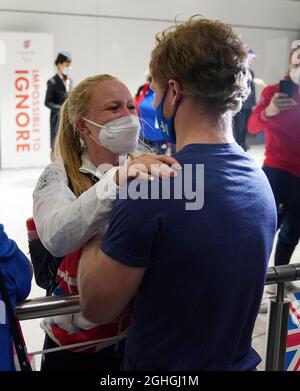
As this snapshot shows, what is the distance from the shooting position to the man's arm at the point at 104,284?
3.39ft

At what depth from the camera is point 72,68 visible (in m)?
8.49

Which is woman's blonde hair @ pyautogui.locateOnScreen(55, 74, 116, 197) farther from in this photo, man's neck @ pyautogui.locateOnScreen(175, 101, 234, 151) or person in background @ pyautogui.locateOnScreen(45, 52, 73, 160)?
person in background @ pyautogui.locateOnScreen(45, 52, 73, 160)

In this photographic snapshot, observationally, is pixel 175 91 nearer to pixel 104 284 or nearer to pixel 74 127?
pixel 104 284

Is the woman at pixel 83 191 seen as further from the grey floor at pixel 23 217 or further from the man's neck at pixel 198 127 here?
the grey floor at pixel 23 217

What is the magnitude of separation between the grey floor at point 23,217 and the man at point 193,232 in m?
1.51

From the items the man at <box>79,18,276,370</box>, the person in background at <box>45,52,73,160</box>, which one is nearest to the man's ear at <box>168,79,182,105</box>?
the man at <box>79,18,276,370</box>

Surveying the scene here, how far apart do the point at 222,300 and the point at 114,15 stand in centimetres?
830

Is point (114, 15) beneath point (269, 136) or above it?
above

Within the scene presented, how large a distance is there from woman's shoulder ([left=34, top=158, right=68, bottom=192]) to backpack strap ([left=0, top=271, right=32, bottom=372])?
0.32m

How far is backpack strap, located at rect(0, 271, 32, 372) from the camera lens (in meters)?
1.25

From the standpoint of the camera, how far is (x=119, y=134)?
1.61 m

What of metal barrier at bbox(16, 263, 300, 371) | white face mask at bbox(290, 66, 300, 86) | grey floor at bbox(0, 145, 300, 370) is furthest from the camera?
white face mask at bbox(290, 66, 300, 86)
